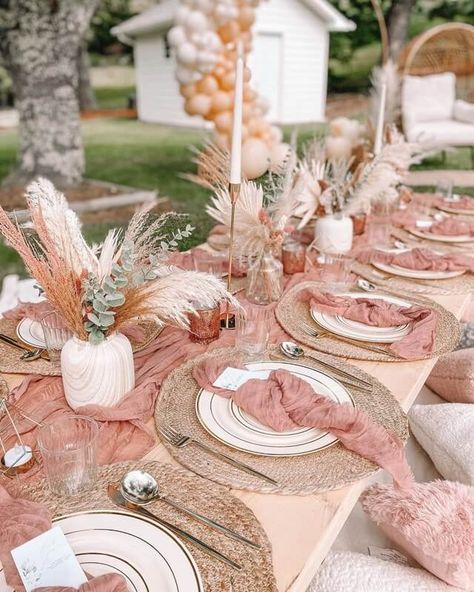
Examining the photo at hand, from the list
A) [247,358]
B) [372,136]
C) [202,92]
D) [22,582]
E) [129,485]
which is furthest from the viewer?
[202,92]

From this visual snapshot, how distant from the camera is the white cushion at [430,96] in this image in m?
6.16

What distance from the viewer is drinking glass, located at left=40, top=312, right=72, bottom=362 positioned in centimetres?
102

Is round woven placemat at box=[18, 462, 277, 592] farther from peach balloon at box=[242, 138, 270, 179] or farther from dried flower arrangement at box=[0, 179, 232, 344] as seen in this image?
peach balloon at box=[242, 138, 270, 179]

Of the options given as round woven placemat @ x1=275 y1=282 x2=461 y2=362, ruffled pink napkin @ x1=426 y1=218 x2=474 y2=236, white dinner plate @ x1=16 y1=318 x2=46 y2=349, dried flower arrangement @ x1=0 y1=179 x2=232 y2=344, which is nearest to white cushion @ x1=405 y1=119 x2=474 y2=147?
ruffled pink napkin @ x1=426 y1=218 x2=474 y2=236

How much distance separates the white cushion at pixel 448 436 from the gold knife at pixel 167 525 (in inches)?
27.9

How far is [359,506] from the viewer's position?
3.87 ft

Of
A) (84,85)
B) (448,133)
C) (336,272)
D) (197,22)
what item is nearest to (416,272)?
(336,272)

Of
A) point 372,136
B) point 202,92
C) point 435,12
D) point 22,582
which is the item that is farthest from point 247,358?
point 435,12

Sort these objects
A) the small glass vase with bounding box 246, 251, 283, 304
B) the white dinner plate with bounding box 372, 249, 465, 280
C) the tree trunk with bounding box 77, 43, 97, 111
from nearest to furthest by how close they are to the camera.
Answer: the small glass vase with bounding box 246, 251, 283, 304 < the white dinner plate with bounding box 372, 249, 465, 280 < the tree trunk with bounding box 77, 43, 97, 111

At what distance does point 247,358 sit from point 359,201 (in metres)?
0.88

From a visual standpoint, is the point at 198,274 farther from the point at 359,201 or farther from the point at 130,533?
the point at 359,201

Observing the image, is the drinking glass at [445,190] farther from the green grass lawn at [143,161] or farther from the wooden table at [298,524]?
the wooden table at [298,524]

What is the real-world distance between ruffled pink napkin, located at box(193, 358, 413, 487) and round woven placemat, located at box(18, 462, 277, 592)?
17 cm

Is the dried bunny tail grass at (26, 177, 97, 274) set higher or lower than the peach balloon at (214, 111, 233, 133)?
higher
